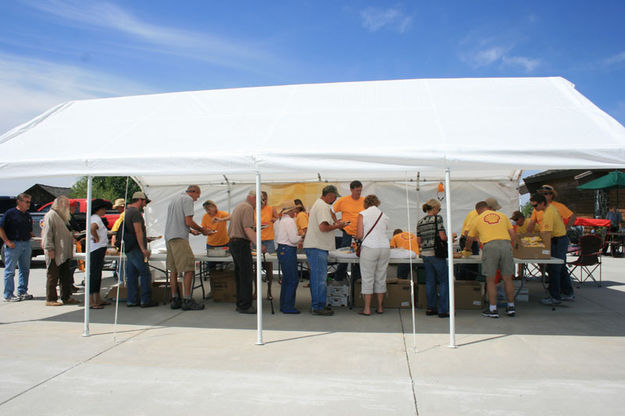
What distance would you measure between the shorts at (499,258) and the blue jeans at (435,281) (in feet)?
1.72

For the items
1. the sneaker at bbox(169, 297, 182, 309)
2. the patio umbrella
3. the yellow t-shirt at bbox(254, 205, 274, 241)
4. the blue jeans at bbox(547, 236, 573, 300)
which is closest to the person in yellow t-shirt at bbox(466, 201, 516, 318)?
the blue jeans at bbox(547, 236, 573, 300)

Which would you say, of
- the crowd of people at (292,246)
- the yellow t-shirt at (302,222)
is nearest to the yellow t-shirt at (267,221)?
the yellow t-shirt at (302,222)

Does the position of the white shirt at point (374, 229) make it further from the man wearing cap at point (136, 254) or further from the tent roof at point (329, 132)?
the man wearing cap at point (136, 254)

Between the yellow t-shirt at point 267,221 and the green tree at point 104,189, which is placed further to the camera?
the green tree at point 104,189

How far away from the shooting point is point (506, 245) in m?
5.98

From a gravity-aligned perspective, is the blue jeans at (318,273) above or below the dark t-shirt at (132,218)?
below

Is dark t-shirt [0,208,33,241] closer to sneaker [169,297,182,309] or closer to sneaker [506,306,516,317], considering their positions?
sneaker [169,297,182,309]

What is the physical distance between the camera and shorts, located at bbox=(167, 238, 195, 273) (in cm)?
667

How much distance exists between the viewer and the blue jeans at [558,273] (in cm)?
686

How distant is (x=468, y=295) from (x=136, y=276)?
481cm

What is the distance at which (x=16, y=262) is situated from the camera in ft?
25.0

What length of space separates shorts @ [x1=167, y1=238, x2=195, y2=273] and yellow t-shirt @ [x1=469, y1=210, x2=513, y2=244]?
395 centimetres

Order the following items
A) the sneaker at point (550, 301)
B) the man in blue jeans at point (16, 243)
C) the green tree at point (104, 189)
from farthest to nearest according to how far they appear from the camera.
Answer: the green tree at point (104, 189) < the man in blue jeans at point (16, 243) < the sneaker at point (550, 301)

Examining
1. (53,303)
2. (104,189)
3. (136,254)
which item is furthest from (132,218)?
(104,189)
